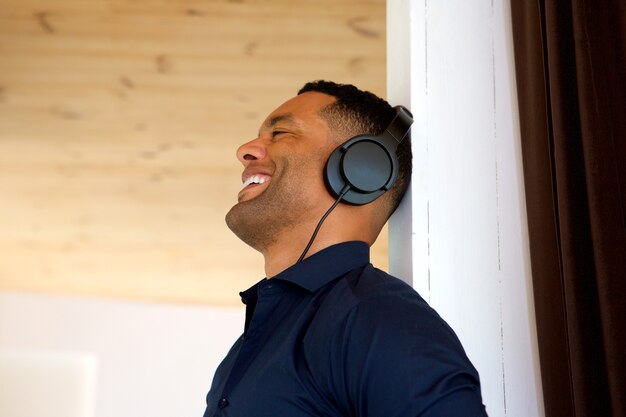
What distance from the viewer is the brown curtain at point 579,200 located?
903mm

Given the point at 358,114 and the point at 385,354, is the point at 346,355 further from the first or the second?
the point at 358,114

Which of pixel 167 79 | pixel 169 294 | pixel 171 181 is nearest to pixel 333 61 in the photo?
pixel 167 79

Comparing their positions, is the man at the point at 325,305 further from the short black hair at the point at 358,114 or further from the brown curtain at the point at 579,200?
the brown curtain at the point at 579,200

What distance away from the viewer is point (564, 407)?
987 millimetres

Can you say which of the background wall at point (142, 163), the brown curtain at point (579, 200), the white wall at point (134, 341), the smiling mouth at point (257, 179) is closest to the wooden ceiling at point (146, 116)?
the background wall at point (142, 163)

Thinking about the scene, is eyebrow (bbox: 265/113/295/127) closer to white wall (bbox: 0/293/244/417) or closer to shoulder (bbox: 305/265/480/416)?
shoulder (bbox: 305/265/480/416)

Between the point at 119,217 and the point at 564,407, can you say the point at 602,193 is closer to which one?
the point at 564,407

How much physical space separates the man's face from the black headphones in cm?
4

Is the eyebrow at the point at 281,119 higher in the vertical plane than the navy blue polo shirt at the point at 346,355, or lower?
higher

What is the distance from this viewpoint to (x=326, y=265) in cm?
111

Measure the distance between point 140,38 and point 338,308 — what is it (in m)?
1.78

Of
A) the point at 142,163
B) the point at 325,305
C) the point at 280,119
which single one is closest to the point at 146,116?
the point at 142,163

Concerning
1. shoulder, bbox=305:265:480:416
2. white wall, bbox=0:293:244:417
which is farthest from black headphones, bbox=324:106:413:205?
white wall, bbox=0:293:244:417

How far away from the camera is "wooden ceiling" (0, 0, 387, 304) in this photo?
240cm
